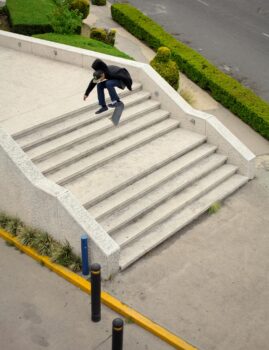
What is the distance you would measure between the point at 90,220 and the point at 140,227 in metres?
1.24

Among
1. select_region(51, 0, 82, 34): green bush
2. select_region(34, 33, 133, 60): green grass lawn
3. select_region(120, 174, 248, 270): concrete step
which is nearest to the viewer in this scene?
select_region(120, 174, 248, 270): concrete step

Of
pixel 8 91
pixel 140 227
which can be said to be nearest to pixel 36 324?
pixel 140 227

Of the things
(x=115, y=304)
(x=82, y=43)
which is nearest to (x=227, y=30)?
(x=82, y=43)

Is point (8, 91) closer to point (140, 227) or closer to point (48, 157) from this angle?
point (48, 157)

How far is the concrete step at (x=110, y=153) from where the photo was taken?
10.4 meters

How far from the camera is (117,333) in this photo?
6.83 m

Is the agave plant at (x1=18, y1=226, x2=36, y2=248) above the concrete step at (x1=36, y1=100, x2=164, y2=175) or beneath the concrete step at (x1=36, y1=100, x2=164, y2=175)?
beneath

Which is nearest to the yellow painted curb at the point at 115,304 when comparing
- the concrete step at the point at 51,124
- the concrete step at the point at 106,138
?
the concrete step at the point at 106,138

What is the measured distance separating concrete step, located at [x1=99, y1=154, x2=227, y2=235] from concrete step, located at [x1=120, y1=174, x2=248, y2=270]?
0.41 meters

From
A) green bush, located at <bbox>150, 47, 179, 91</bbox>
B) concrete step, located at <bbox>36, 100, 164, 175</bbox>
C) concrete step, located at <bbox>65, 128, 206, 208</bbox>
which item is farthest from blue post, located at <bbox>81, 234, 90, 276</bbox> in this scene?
green bush, located at <bbox>150, 47, 179, 91</bbox>

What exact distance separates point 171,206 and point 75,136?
2574 millimetres

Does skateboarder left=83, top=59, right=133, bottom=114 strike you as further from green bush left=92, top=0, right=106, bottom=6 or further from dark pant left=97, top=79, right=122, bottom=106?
green bush left=92, top=0, right=106, bottom=6

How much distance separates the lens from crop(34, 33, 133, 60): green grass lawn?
15391 mm

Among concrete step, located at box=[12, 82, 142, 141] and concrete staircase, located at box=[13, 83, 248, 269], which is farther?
concrete step, located at box=[12, 82, 142, 141]
